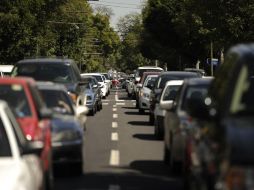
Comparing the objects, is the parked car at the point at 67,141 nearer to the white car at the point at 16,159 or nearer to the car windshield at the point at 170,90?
the white car at the point at 16,159

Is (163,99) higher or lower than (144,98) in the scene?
higher

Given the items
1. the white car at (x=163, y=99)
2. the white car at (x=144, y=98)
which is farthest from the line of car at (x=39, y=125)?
the white car at (x=144, y=98)

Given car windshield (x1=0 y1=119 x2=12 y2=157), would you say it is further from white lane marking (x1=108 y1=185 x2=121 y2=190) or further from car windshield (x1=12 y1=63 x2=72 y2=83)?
car windshield (x1=12 y1=63 x2=72 y2=83)

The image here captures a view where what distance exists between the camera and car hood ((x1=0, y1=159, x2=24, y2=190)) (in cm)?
618

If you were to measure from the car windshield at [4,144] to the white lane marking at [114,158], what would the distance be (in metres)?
6.66

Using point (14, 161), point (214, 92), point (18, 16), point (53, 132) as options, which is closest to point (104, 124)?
point (53, 132)

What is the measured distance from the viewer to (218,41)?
4150cm

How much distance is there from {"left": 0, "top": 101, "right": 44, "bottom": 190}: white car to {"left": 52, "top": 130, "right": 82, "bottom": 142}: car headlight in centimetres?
350

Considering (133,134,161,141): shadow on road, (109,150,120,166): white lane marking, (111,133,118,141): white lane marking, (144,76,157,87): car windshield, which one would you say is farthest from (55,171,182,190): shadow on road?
(144,76,157,87): car windshield

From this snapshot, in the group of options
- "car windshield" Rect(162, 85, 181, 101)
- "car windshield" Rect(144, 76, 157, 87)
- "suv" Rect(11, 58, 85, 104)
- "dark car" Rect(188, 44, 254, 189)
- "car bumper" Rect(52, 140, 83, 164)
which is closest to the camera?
"dark car" Rect(188, 44, 254, 189)

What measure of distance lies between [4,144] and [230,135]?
252 cm

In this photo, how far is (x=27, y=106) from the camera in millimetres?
11000

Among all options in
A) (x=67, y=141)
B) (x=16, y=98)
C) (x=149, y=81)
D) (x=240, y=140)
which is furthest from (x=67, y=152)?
(x=149, y=81)

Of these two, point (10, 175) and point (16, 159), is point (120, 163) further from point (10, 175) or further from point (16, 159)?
point (10, 175)
